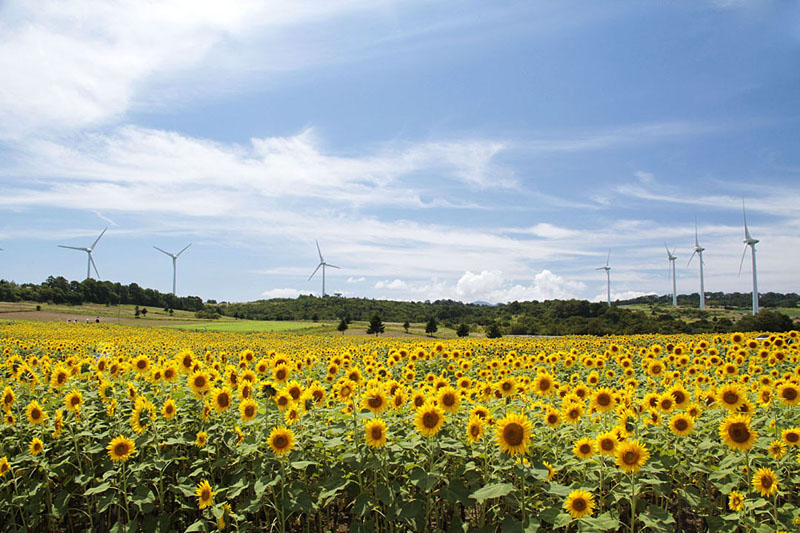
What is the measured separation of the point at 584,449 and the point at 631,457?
0.57m

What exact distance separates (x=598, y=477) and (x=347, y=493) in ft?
9.54

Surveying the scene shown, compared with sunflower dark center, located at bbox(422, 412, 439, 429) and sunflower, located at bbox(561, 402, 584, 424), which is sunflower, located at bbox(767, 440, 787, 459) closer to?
sunflower, located at bbox(561, 402, 584, 424)

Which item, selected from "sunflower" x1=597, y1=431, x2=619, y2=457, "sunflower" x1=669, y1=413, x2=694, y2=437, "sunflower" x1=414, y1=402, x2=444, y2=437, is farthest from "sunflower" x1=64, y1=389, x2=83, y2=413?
"sunflower" x1=669, y1=413, x2=694, y2=437

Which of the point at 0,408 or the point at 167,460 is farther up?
the point at 0,408

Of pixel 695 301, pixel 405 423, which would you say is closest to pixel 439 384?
pixel 405 423

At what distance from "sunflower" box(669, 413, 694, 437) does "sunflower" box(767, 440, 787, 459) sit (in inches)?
30.1

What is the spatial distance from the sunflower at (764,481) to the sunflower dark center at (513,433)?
94.1 inches

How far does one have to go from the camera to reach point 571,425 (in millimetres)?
5938

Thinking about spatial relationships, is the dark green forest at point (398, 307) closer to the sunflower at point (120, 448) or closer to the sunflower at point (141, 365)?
the sunflower at point (141, 365)

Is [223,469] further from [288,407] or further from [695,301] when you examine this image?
[695,301]

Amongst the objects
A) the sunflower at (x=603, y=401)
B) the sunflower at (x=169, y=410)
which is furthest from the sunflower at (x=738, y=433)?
the sunflower at (x=169, y=410)

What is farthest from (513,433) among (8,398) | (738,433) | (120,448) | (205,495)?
(8,398)

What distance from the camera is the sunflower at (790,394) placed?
6020mm

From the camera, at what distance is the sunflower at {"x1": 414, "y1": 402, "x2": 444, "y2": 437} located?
16.0 feet
